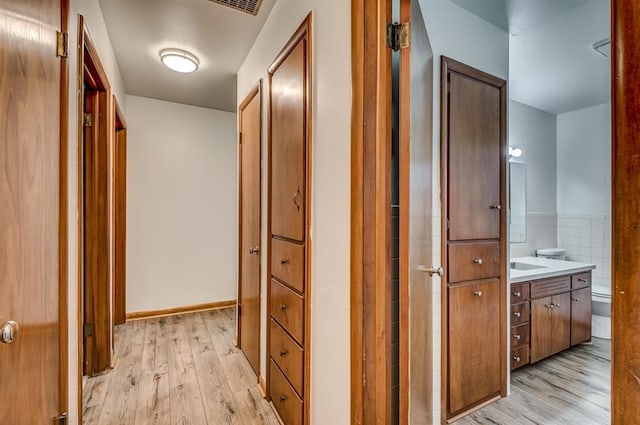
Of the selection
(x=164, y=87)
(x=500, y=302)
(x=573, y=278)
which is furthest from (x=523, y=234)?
(x=164, y=87)

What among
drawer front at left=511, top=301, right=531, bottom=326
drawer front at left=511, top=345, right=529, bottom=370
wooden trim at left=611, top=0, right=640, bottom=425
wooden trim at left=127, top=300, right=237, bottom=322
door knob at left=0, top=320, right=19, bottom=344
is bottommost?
wooden trim at left=127, top=300, right=237, bottom=322

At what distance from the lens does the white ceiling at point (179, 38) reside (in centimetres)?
204

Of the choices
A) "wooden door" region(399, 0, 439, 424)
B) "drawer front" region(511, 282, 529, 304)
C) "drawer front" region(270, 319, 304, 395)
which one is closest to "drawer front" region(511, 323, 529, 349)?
"drawer front" region(511, 282, 529, 304)

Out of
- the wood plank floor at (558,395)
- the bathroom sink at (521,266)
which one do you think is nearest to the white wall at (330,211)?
the wood plank floor at (558,395)

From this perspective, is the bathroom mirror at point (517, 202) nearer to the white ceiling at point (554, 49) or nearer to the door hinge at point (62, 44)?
the white ceiling at point (554, 49)

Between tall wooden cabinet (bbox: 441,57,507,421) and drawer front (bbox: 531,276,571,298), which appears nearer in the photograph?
tall wooden cabinet (bbox: 441,57,507,421)

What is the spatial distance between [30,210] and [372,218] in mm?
1113

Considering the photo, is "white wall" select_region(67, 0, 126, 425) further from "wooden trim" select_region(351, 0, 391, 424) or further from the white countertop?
the white countertop

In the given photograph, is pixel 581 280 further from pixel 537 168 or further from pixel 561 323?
pixel 537 168

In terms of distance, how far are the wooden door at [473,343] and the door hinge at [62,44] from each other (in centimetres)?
223

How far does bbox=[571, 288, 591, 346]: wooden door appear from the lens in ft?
8.70

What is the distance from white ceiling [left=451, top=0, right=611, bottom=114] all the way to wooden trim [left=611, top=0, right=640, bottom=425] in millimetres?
1686

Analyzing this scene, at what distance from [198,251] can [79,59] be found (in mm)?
2699

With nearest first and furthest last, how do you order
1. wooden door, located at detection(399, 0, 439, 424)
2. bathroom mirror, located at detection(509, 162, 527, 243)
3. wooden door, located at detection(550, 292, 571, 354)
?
wooden door, located at detection(399, 0, 439, 424) → wooden door, located at detection(550, 292, 571, 354) → bathroom mirror, located at detection(509, 162, 527, 243)
